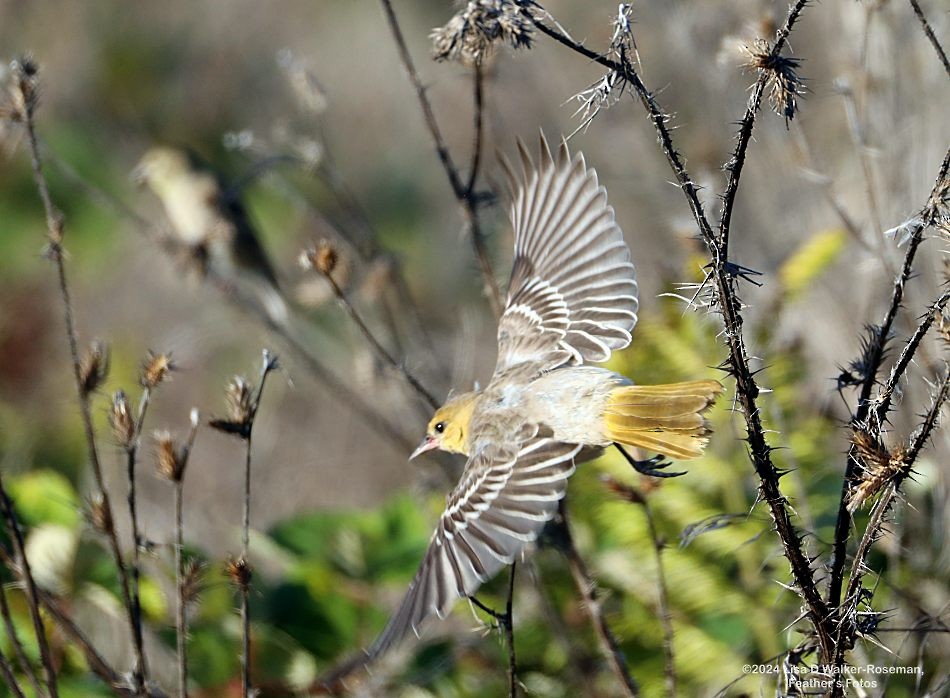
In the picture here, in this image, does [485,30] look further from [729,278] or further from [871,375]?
[871,375]

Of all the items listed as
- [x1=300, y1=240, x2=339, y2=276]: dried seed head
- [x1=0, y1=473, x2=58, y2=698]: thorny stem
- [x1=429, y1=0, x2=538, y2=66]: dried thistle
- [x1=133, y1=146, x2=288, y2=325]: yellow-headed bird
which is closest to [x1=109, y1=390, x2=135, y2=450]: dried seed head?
[x1=0, y1=473, x2=58, y2=698]: thorny stem

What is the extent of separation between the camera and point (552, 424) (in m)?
2.18

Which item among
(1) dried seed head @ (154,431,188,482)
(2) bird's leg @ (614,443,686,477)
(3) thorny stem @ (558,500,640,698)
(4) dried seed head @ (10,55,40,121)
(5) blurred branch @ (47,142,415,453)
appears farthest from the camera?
(5) blurred branch @ (47,142,415,453)

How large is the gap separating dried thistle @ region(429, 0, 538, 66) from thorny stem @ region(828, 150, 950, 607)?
1.92 ft

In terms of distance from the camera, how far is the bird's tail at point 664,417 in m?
1.84

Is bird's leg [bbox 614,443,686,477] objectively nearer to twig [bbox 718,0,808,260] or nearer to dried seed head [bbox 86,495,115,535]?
twig [bbox 718,0,808,260]

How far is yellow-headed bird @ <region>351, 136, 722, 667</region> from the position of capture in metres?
1.81

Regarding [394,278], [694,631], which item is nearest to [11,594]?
[394,278]

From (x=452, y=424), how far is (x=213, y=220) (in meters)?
2.55

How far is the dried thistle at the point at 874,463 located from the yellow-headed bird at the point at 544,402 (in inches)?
19.2

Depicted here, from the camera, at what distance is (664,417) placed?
1.91 meters

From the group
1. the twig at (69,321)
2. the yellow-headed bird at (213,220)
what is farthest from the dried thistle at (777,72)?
the yellow-headed bird at (213,220)

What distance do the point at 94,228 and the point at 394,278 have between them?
4301 mm

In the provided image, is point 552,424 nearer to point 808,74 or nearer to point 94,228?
point 808,74
